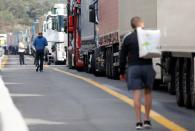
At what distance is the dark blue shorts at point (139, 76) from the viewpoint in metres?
11.4

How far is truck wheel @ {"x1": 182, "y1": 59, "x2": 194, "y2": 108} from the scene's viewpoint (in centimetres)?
1460

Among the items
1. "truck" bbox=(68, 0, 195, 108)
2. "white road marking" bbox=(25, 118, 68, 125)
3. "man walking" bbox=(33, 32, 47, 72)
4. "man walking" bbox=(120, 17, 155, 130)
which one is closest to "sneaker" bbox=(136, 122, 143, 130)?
"man walking" bbox=(120, 17, 155, 130)

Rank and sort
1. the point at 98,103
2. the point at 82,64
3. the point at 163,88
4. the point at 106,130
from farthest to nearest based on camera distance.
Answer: the point at 82,64 → the point at 163,88 → the point at 98,103 → the point at 106,130

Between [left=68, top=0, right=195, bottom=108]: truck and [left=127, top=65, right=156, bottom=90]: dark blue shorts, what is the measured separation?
200 cm

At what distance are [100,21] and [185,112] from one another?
48.2 feet

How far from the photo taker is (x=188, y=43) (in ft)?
44.5

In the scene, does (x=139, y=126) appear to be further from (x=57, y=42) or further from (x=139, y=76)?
(x=57, y=42)

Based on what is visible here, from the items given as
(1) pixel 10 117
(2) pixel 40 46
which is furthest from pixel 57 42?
(1) pixel 10 117

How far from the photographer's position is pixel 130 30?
22.4 meters

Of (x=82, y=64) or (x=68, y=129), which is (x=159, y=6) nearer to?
(x=68, y=129)

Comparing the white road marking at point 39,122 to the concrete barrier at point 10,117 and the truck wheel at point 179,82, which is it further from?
the truck wheel at point 179,82

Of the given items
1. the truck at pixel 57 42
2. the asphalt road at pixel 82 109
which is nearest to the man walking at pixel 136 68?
the asphalt road at pixel 82 109

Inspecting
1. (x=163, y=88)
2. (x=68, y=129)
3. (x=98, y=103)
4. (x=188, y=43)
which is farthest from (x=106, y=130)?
(x=163, y=88)

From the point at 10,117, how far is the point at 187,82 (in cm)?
385
